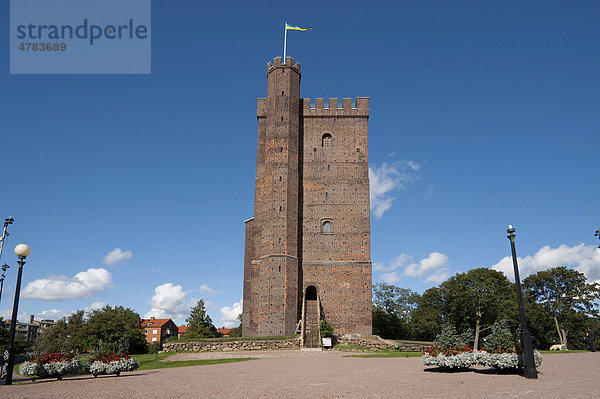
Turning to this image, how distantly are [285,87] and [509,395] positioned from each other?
35.0 metres

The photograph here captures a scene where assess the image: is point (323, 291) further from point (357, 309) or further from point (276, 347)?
point (276, 347)

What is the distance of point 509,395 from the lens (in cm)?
991

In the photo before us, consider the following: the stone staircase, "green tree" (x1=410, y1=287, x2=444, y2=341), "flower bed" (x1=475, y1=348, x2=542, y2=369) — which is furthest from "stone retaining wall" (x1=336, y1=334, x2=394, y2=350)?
"flower bed" (x1=475, y1=348, x2=542, y2=369)

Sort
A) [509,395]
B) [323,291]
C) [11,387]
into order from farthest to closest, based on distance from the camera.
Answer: [323,291] < [11,387] < [509,395]

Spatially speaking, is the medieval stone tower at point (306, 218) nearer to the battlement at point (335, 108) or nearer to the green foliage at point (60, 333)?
the battlement at point (335, 108)

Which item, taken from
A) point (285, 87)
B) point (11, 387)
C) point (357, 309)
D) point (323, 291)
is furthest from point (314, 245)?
point (11, 387)

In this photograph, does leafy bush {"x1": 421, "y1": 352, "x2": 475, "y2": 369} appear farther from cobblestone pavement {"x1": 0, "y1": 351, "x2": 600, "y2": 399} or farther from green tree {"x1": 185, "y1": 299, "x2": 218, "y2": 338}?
green tree {"x1": 185, "y1": 299, "x2": 218, "y2": 338}

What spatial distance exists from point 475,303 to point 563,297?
12.7 meters

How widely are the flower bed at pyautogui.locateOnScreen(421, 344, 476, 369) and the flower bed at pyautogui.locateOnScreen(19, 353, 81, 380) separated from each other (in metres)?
11.9

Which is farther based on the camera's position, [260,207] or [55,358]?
Answer: [260,207]

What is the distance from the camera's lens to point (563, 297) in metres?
46.5

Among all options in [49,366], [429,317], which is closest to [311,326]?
[429,317]

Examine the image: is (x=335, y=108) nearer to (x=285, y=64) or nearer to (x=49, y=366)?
(x=285, y=64)

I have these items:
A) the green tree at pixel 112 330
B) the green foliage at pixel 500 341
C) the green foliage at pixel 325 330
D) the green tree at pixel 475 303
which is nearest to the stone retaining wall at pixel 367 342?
the green foliage at pixel 325 330
